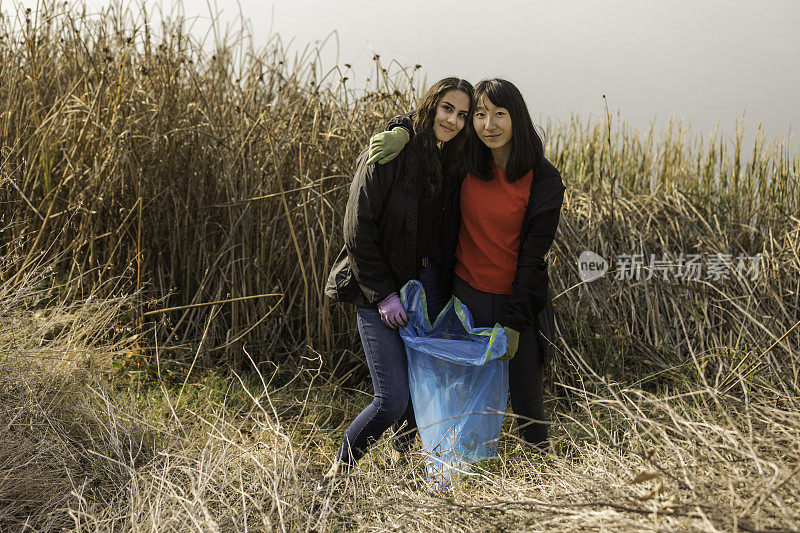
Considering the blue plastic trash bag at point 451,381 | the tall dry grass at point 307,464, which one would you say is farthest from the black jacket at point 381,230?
the tall dry grass at point 307,464

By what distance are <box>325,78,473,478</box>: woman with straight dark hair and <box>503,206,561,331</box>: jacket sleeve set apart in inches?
10.2

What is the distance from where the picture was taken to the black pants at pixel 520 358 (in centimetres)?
243

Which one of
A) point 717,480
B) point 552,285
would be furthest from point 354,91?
point 717,480

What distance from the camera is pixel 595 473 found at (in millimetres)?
2010

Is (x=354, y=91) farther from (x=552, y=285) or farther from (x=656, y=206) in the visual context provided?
(x=656, y=206)

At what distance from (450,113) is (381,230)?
422mm

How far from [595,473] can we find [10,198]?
3.48 meters

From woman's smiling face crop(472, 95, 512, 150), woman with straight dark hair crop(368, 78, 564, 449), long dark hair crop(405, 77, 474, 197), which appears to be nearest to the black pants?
woman with straight dark hair crop(368, 78, 564, 449)

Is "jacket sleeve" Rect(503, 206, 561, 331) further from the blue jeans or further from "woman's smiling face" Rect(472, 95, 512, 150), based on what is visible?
the blue jeans

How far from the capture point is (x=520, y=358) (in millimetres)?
2498

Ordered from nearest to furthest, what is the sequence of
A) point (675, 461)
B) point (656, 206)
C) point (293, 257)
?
point (675, 461) < point (293, 257) < point (656, 206)

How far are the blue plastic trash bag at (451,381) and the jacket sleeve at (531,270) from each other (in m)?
0.11

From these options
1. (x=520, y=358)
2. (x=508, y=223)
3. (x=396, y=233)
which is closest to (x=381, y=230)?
(x=396, y=233)

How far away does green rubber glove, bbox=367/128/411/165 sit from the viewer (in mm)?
2270
